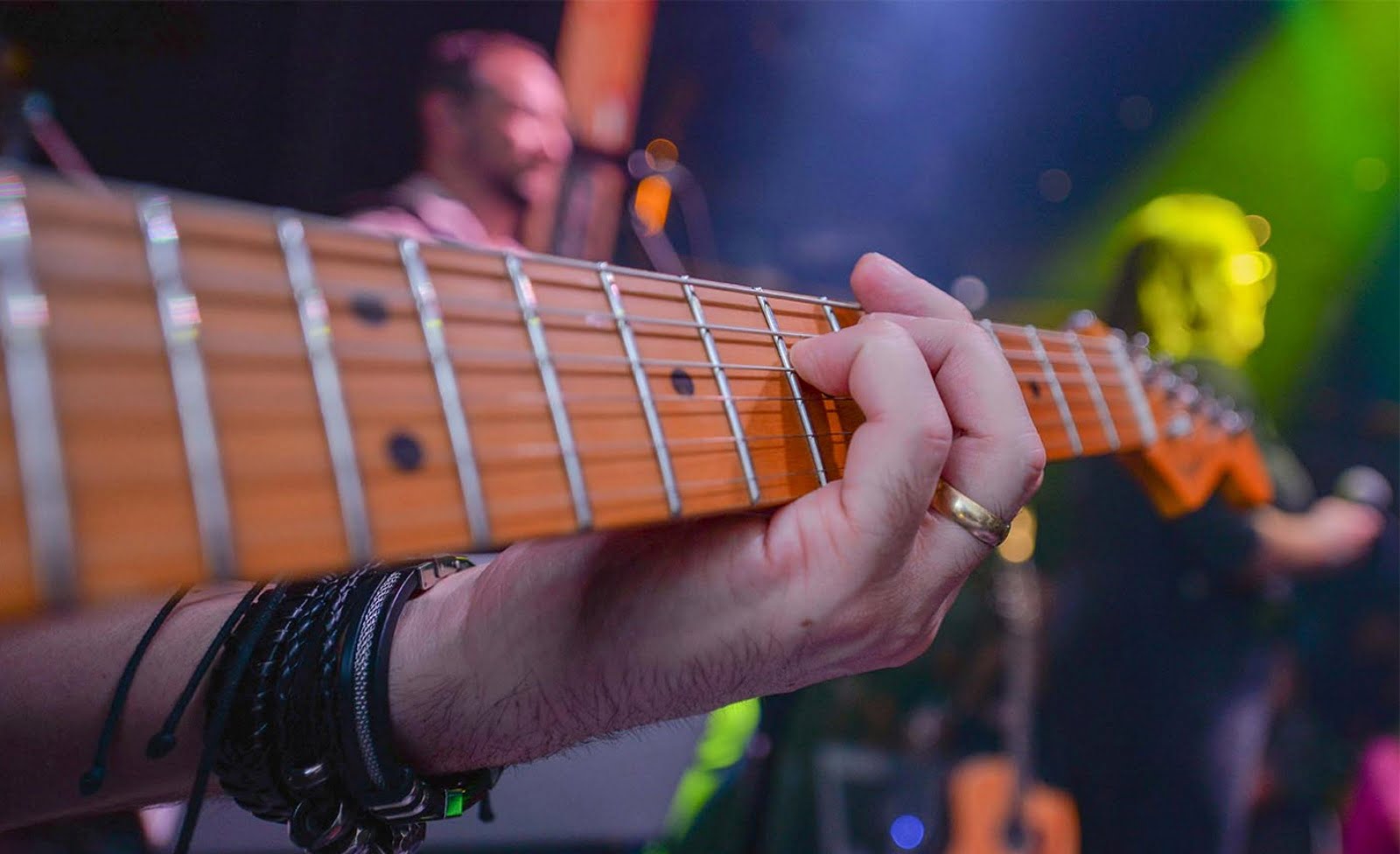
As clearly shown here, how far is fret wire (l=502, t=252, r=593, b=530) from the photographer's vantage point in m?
0.50

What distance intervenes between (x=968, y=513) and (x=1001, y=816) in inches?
96.7

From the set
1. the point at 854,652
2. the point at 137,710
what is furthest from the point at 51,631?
the point at 854,652

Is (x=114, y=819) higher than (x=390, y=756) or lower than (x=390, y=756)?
lower

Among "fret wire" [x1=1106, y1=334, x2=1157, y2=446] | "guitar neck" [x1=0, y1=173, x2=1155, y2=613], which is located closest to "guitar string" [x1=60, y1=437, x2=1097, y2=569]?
"guitar neck" [x1=0, y1=173, x2=1155, y2=613]

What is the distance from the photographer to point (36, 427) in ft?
1.06

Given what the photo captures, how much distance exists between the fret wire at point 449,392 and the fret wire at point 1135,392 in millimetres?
1074

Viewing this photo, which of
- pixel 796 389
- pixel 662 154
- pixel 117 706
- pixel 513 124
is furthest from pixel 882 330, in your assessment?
pixel 662 154

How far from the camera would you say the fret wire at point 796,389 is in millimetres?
708

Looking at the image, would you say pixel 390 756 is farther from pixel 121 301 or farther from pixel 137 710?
pixel 121 301

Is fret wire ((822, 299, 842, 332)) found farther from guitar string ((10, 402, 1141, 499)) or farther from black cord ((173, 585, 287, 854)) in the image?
black cord ((173, 585, 287, 854))

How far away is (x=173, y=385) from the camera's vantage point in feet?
1.21

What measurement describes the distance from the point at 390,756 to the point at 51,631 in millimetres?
394

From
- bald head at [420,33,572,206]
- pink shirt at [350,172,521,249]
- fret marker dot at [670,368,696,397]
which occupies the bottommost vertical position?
fret marker dot at [670,368,696,397]

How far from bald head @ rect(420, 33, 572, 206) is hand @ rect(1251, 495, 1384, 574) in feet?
7.66
